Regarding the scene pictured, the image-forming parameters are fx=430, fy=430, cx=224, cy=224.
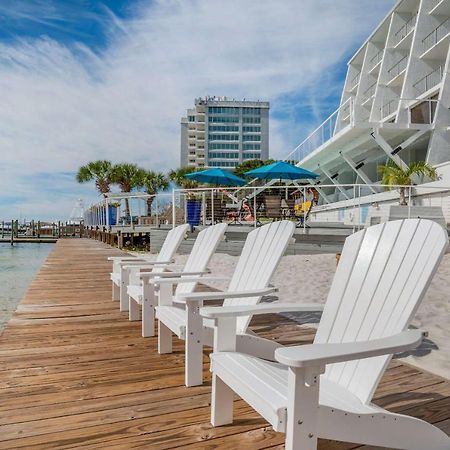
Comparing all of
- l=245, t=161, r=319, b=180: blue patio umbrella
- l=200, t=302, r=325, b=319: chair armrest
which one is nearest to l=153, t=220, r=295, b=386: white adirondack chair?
l=200, t=302, r=325, b=319: chair armrest

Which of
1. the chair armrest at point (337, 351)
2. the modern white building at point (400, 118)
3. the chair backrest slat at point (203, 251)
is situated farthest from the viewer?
the modern white building at point (400, 118)

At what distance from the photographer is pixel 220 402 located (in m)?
1.94

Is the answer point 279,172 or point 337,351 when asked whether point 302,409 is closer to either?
point 337,351

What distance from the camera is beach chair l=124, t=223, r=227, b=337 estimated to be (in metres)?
3.43

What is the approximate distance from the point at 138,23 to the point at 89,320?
9811 mm

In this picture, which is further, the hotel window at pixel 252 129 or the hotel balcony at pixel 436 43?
the hotel window at pixel 252 129

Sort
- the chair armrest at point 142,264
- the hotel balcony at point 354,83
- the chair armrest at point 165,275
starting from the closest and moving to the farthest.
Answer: the chair armrest at point 165,275 → the chair armrest at point 142,264 → the hotel balcony at point 354,83

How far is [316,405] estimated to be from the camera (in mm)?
1269

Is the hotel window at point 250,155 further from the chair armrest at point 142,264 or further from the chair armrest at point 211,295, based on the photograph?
the chair armrest at point 211,295

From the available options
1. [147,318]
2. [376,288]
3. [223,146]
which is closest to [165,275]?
[147,318]

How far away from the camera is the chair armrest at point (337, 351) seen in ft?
3.85

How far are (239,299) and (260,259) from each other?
308 millimetres

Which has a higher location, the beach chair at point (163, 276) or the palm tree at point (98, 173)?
the palm tree at point (98, 173)

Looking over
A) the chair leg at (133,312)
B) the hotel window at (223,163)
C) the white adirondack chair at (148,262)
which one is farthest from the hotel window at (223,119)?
the chair leg at (133,312)
